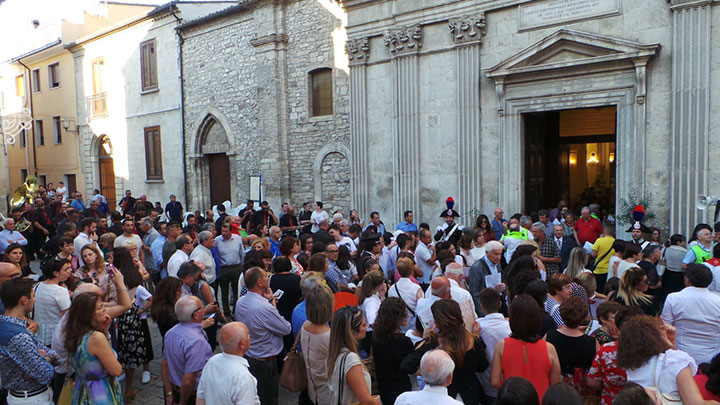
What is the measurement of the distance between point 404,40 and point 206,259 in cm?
805

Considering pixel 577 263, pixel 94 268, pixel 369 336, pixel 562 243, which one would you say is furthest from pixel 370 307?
pixel 562 243

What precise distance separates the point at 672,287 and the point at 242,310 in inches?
230

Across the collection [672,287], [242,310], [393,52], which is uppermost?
[393,52]

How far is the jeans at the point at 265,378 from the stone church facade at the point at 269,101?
1107cm

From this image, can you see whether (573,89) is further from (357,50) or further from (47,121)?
(47,121)

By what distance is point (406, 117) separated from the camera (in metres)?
13.3

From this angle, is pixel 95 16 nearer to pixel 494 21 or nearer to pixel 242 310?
pixel 494 21

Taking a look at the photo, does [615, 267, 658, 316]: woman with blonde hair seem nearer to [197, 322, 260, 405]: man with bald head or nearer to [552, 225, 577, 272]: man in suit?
[552, 225, 577, 272]: man in suit

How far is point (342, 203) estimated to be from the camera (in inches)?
631

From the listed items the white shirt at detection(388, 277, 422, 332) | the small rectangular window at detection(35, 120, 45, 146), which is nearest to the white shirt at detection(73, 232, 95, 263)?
the white shirt at detection(388, 277, 422, 332)

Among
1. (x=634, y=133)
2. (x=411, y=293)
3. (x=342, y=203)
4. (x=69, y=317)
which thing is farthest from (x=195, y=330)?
(x=342, y=203)

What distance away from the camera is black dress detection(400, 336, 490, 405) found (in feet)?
12.7

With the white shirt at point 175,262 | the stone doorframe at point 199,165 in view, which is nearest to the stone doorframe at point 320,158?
the stone doorframe at point 199,165

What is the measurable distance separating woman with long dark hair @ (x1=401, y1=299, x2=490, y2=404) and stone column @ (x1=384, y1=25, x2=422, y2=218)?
31.1ft
